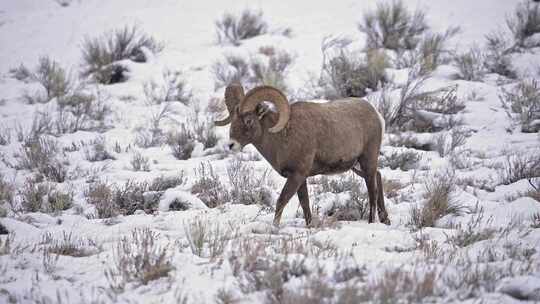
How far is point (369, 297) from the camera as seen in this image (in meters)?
3.31

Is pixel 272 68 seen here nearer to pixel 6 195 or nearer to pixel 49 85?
pixel 49 85

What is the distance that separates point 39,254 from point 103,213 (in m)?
1.79

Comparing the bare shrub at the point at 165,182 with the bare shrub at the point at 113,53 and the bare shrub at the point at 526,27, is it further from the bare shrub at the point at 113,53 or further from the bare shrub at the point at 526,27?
the bare shrub at the point at 526,27

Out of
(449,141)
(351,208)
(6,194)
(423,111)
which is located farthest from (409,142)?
(6,194)

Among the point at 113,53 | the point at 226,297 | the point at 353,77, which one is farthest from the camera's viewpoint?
the point at 113,53

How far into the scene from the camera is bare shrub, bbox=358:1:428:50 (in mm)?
14086

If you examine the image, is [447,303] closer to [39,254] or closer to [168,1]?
[39,254]

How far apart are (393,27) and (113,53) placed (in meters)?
7.07

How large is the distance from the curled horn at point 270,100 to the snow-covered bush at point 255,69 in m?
6.52

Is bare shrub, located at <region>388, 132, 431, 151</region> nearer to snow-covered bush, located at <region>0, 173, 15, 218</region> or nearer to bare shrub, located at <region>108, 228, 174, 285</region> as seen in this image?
snow-covered bush, located at <region>0, 173, 15, 218</region>

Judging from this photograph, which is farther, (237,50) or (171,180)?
(237,50)

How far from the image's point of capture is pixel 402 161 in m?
8.31

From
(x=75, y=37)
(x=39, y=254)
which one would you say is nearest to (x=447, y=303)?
(x=39, y=254)

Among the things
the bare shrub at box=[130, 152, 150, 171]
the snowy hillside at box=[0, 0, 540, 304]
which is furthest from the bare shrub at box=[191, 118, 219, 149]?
the bare shrub at box=[130, 152, 150, 171]
